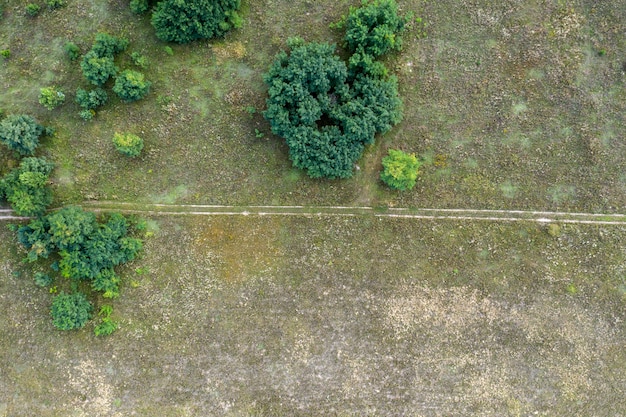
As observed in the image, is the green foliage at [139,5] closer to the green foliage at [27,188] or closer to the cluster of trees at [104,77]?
the cluster of trees at [104,77]

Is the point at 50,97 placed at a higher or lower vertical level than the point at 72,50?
lower

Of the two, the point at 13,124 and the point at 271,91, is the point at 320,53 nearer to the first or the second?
the point at 271,91

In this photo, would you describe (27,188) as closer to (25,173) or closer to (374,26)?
(25,173)

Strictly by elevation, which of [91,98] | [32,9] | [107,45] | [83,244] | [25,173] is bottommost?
[83,244]

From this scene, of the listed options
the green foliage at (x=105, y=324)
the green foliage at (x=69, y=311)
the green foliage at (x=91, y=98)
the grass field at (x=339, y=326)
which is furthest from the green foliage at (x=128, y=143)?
the green foliage at (x=105, y=324)

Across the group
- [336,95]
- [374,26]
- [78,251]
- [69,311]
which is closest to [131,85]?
[78,251]
